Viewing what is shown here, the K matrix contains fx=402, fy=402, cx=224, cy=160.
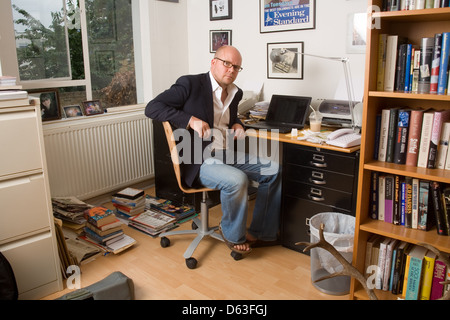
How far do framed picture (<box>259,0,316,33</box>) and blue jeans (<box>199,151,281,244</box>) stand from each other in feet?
A: 3.54

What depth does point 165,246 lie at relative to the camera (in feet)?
8.59

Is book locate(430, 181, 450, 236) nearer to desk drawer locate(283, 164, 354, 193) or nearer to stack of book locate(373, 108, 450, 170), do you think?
stack of book locate(373, 108, 450, 170)

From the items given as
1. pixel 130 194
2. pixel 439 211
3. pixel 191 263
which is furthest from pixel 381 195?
pixel 130 194

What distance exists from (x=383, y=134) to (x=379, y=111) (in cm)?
12

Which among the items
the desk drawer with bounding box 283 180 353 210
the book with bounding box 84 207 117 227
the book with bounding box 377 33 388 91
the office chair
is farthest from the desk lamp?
the book with bounding box 84 207 117 227

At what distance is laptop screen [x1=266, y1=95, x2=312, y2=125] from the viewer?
2752 mm

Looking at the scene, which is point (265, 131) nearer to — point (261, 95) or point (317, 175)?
point (317, 175)

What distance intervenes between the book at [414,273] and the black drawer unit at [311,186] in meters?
0.43

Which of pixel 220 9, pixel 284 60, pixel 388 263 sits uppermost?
pixel 220 9

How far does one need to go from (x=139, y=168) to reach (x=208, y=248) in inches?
48.0

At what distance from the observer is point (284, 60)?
310 cm

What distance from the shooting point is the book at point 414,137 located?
1.80 metres

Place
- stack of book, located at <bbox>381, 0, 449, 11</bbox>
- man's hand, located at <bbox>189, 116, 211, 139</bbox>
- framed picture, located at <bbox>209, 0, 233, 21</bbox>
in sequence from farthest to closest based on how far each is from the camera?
framed picture, located at <bbox>209, 0, 233, 21</bbox>, man's hand, located at <bbox>189, 116, 211, 139</bbox>, stack of book, located at <bbox>381, 0, 449, 11</bbox>

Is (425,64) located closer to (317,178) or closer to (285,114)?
(317,178)
